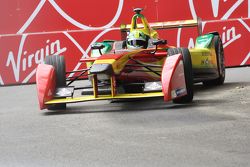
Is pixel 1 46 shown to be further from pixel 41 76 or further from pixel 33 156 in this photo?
pixel 33 156

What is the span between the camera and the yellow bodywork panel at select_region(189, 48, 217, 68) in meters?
12.9

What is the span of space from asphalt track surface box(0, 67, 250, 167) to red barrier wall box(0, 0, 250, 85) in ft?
14.9

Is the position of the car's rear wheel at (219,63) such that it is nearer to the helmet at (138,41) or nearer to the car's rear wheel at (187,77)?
the helmet at (138,41)

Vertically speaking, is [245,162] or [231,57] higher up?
[245,162]

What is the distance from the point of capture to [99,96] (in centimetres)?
1092

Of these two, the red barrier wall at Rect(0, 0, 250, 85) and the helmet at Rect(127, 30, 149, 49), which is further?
the red barrier wall at Rect(0, 0, 250, 85)

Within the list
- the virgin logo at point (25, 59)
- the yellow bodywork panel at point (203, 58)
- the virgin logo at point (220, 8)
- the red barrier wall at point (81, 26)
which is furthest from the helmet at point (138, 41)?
the virgin logo at point (220, 8)

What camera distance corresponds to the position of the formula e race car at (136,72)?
10.7 m

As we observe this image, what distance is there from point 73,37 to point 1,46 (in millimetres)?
1642

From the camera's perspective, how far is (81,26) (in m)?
17.3

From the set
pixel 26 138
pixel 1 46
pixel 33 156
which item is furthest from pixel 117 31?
pixel 33 156

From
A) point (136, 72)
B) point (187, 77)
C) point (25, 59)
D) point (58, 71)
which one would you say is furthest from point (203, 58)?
point (25, 59)

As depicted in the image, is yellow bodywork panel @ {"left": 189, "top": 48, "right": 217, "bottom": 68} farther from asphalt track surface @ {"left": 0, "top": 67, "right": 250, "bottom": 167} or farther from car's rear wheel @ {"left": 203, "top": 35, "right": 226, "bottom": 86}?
asphalt track surface @ {"left": 0, "top": 67, "right": 250, "bottom": 167}

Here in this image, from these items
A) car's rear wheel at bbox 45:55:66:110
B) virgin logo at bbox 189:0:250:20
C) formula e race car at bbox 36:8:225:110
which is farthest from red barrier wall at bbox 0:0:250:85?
car's rear wheel at bbox 45:55:66:110
